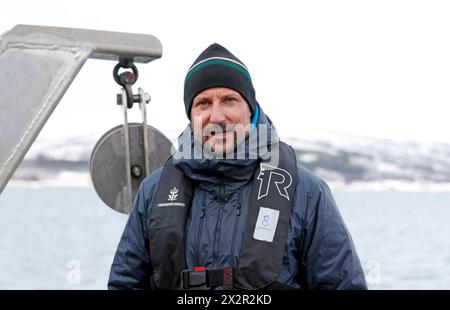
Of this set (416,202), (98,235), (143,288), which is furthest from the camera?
(416,202)

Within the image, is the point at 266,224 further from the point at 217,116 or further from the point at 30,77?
the point at 30,77

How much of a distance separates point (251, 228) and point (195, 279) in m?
0.28

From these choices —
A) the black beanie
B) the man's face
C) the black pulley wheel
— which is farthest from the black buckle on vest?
the black pulley wheel

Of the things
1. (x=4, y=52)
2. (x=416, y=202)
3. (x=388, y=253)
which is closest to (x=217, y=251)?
(x=4, y=52)

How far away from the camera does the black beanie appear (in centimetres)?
354

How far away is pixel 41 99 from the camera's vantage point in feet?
10.9

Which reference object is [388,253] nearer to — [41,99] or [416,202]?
[41,99]

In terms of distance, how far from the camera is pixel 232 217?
3.44 metres

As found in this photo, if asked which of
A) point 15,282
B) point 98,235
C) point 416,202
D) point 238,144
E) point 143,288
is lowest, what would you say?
point 416,202

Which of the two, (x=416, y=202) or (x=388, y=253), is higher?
(x=388, y=253)

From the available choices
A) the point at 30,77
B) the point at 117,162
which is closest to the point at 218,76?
the point at 30,77

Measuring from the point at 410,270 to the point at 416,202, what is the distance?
2710 inches

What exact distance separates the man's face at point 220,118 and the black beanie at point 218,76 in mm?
22

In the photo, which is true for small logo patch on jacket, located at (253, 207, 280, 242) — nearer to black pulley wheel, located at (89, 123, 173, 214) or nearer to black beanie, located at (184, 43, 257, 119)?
black beanie, located at (184, 43, 257, 119)
